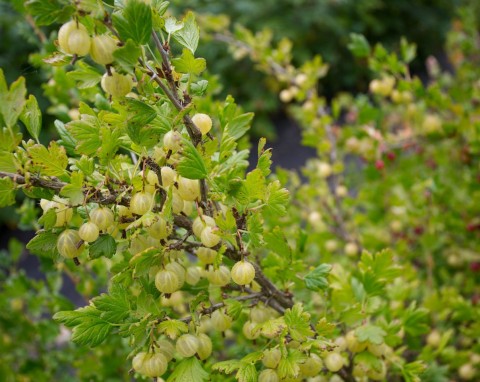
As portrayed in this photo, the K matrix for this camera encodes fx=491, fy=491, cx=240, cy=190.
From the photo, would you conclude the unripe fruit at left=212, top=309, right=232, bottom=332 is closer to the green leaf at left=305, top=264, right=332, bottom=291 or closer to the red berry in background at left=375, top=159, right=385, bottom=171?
the green leaf at left=305, top=264, right=332, bottom=291

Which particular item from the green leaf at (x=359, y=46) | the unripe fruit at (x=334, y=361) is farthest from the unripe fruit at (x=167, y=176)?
the green leaf at (x=359, y=46)

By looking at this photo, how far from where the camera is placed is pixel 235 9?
15.5 ft

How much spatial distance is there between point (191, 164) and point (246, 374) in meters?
0.26

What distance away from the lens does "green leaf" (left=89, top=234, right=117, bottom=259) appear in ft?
1.79

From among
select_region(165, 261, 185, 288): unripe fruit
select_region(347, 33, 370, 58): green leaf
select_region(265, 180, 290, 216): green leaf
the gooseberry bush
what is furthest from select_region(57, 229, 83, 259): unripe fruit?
select_region(347, 33, 370, 58): green leaf

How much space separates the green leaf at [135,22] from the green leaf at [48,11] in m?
0.04

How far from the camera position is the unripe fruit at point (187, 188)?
1.86 ft

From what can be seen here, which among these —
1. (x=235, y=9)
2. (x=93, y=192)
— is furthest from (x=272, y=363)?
(x=235, y=9)

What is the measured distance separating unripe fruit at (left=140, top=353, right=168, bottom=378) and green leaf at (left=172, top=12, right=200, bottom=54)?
14.4 inches

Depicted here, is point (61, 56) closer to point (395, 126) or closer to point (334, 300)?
point (334, 300)

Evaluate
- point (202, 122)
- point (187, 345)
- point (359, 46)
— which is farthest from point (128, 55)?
point (359, 46)

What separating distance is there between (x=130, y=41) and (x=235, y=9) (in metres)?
4.54

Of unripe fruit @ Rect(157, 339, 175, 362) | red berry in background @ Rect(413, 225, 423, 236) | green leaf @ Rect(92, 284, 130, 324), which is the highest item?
green leaf @ Rect(92, 284, 130, 324)

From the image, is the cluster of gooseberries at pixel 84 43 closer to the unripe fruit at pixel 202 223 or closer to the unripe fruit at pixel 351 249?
the unripe fruit at pixel 202 223
